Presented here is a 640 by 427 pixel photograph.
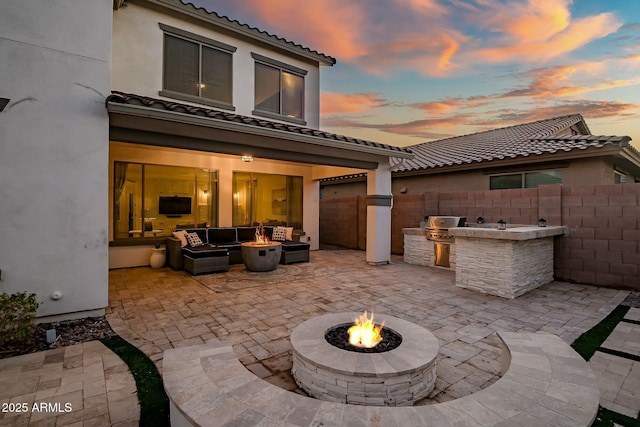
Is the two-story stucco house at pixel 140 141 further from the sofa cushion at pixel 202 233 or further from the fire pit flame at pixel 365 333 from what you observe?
the fire pit flame at pixel 365 333

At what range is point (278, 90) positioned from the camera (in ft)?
31.0

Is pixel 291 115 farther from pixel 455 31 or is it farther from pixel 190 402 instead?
pixel 190 402

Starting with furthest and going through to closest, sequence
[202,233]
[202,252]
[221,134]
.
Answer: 1. [202,233]
2. [202,252]
3. [221,134]

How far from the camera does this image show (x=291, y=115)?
31.7ft

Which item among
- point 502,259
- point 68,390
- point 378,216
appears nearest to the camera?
point 68,390

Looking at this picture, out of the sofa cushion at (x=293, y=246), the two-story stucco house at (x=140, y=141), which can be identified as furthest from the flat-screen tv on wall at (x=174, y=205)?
the sofa cushion at (x=293, y=246)

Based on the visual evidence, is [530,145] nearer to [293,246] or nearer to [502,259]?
[502,259]

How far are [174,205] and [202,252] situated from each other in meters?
2.71

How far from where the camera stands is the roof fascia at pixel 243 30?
7.57m

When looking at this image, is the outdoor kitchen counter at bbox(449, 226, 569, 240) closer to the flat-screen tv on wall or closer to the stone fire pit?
the stone fire pit

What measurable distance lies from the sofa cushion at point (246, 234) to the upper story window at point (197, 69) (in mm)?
3711

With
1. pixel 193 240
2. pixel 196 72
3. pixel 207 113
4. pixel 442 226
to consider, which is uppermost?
pixel 196 72

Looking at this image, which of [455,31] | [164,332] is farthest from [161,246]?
[455,31]

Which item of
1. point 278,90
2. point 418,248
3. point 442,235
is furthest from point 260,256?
point 278,90
